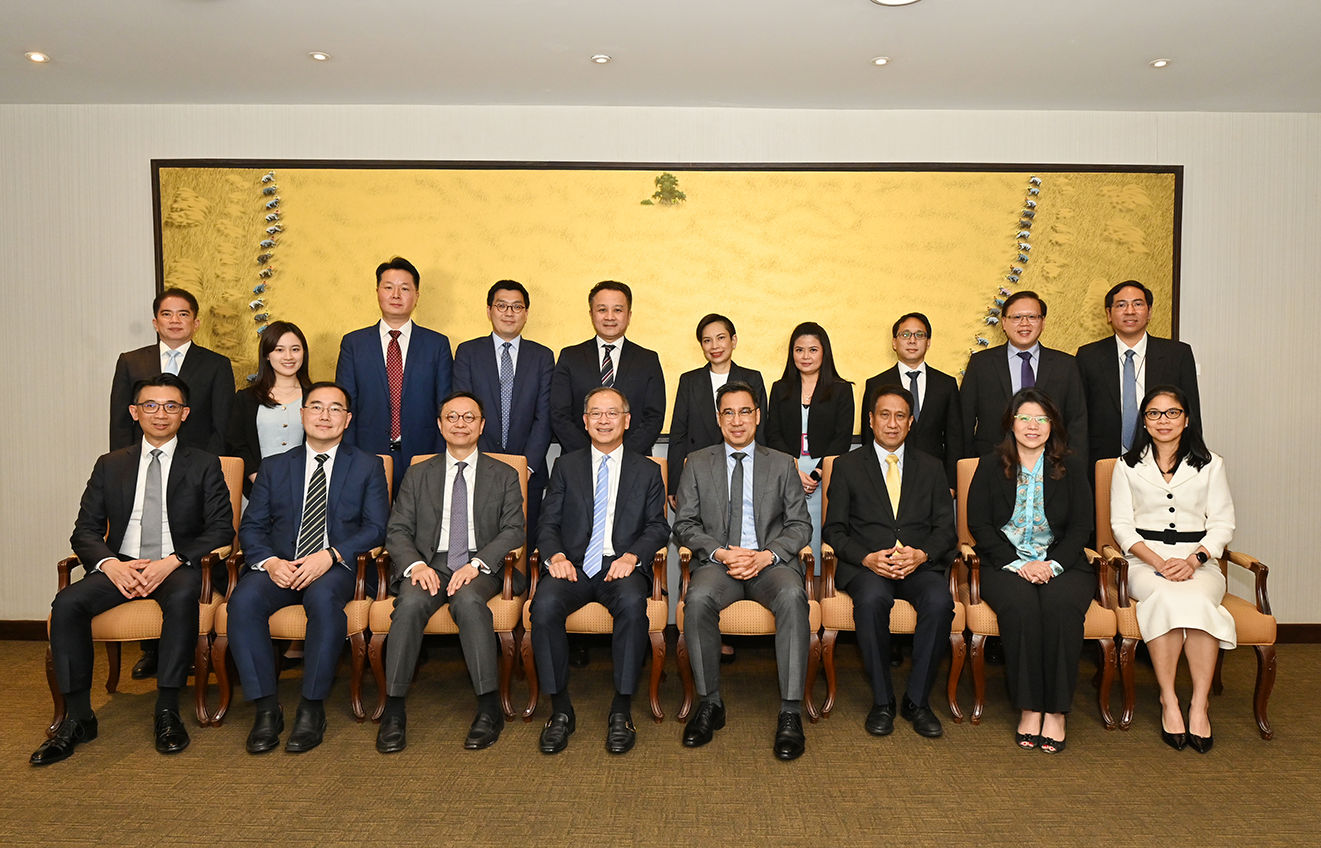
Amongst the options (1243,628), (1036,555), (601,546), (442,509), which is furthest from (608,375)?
(1243,628)

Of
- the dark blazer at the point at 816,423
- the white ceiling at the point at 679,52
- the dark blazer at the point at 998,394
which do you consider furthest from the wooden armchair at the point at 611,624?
the white ceiling at the point at 679,52

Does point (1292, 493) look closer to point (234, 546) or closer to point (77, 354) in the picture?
point (234, 546)

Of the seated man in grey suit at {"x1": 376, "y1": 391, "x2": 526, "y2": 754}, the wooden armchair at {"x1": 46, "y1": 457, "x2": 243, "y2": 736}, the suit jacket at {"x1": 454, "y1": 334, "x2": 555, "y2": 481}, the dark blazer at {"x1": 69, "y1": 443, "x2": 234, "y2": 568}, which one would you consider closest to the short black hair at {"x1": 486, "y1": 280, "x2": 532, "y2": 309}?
the suit jacket at {"x1": 454, "y1": 334, "x2": 555, "y2": 481}

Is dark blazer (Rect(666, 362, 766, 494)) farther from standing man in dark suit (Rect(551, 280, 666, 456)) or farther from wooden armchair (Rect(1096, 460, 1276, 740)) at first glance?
wooden armchair (Rect(1096, 460, 1276, 740))

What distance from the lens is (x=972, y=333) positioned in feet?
17.6

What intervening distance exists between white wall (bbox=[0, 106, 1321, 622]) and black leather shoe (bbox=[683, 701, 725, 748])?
3.36m

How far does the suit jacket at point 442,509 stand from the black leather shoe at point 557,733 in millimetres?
643

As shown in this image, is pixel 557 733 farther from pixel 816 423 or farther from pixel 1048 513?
pixel 1048 513

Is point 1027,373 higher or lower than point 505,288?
lower

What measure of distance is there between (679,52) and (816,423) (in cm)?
Answer: 217

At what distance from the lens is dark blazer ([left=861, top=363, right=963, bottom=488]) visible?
4.77m

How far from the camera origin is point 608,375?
15.9 ft

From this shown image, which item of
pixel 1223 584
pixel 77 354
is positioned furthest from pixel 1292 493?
pixel 77 354

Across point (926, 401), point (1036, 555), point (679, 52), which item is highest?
point (679, 52)
